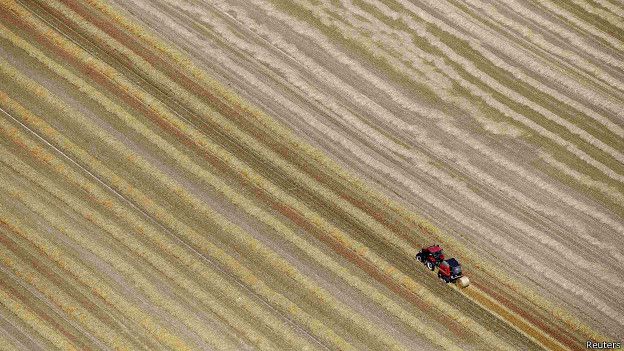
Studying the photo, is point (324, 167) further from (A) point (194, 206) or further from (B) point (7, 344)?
(B) point (7, 344)

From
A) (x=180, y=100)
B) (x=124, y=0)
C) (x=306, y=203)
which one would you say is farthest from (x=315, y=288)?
(x=124, y=0)

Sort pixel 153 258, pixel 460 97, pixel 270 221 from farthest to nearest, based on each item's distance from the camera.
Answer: pixel 460 97 < pixel 270 221 < pixel 153 258

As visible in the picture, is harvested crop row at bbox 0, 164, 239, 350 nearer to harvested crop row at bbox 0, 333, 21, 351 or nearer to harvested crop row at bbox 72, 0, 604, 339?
harvested crop row at bbox 0, 333, 21, 351

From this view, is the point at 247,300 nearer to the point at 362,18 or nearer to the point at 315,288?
the point at 315,288

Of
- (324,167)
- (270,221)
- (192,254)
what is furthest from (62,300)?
(324,167)

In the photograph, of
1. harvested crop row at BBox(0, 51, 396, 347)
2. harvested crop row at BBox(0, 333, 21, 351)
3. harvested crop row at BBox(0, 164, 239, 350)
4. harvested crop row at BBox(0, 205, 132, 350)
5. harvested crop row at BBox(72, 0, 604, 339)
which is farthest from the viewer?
harvested crop row at BBox(72, 0, 604, 339)
